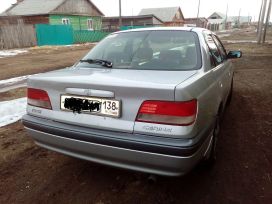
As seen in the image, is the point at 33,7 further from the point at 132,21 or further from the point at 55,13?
the point at 132,21

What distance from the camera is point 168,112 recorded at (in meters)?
2.20

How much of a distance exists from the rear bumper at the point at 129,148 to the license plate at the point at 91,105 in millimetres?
163

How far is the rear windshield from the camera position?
118 inches

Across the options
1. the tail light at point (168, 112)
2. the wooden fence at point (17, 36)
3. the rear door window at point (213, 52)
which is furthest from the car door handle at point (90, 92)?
the wooden fence at point (17, 36)

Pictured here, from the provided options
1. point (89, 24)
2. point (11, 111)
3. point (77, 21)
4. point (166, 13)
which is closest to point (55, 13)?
point (77, 21)

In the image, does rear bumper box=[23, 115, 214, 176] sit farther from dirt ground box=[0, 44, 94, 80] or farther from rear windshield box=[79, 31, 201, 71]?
dirt ground box=[0, 44, 94, 80]

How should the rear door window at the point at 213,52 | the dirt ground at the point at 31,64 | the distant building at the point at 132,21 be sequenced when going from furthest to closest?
the distant building at the point at 132,21 < the dirt ground at the point at 31,64 < the rear door window at the point at 213,52

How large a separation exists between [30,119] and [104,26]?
50.0m

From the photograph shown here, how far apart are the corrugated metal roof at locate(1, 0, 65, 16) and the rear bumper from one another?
1265 inches

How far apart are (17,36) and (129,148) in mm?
24444

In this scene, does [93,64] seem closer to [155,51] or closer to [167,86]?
[155,51]

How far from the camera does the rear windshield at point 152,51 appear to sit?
3.00 metres

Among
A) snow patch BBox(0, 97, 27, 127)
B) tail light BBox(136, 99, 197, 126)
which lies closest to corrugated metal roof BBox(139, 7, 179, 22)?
snow patch BBox(0, 97, 27, 127)

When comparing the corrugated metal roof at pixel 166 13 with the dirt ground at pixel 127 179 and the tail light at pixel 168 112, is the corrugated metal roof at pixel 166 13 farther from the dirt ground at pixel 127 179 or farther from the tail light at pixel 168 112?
the tail light at pixel 168 112
